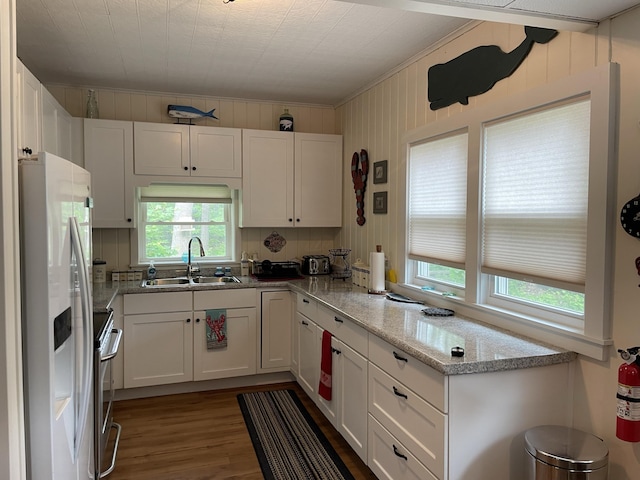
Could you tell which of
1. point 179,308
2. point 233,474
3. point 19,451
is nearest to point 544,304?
point 233,474

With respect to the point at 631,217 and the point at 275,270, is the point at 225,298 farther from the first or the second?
the point at 631,217

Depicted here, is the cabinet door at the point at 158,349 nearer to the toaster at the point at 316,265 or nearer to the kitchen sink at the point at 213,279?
the kitchen sink at the point at 213,279

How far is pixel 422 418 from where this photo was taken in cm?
196

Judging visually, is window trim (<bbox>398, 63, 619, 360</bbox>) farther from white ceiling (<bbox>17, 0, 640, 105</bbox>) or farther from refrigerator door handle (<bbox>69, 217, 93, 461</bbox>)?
refrigerator door handle (<bbox>69, 217, 93, 461</bbox>)

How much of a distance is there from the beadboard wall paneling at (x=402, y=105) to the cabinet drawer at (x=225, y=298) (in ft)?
3.26

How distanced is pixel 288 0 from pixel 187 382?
297 cm

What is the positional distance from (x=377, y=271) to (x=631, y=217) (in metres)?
1.81

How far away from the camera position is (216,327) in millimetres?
3803

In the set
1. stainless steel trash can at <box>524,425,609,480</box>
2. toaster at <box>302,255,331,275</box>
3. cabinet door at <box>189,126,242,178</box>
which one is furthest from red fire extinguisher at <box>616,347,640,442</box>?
cabinet door at <box>189,126,242,178</box>

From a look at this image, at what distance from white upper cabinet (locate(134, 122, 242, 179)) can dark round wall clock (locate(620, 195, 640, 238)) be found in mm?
3032

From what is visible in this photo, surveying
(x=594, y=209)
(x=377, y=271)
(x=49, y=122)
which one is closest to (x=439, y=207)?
(x=377, y=271)

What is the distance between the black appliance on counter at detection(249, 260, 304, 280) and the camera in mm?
4215

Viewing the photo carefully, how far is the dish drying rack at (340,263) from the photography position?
13.8 feet

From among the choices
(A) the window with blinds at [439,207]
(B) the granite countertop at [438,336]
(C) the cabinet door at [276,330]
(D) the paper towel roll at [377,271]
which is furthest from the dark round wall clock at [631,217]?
(C) the cabinet door at [276,330]
